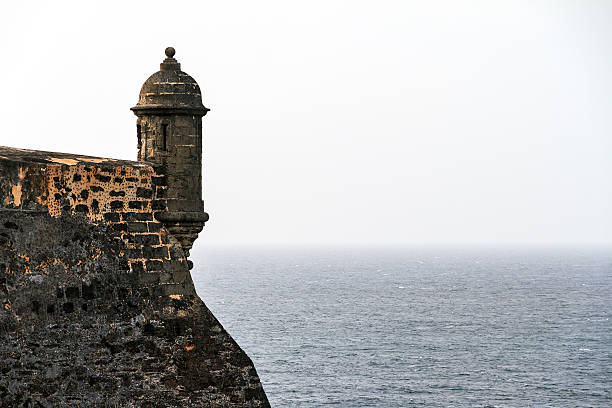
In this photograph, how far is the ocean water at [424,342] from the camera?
2586 inches

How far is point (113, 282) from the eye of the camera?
1520 cm

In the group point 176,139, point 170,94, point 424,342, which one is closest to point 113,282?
point 176,139

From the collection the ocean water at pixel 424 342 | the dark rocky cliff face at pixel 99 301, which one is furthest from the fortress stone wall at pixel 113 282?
the ocean water at pixel 424 342

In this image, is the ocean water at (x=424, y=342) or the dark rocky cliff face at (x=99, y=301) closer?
the dark rocky cliff face at (x=99, y=301)

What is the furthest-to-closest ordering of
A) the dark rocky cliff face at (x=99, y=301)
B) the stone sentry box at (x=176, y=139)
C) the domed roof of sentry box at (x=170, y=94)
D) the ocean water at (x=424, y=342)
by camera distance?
the ocean water at (x=424, y=342) < the domed roof of sentry box at (x=170, y=94) < the stone sentry box at (x=176, y=139) < the dark rocky cliff face at (x=99, y=301)

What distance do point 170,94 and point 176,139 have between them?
2.79 ft

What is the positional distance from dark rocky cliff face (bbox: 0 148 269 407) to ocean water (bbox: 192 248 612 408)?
44143mm

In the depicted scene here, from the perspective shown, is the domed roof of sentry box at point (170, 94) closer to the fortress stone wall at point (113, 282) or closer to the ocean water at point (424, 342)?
the fortress stone wall at point (113, 282)

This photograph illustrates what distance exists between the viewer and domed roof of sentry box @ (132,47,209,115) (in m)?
16.6

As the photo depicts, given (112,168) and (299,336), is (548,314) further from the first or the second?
(112,168)

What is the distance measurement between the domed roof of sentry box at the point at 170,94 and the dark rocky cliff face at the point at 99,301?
1.27 meters

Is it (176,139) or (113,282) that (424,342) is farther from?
(113,282)

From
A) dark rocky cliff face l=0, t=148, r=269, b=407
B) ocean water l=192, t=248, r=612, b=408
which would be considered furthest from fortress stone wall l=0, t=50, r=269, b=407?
ocean water l=192, t=248, r=612, b=408

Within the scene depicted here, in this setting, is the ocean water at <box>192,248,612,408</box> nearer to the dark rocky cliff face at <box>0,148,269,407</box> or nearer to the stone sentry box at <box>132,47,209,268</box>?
the stone sentry box at <box>132,47,209,268</box>
